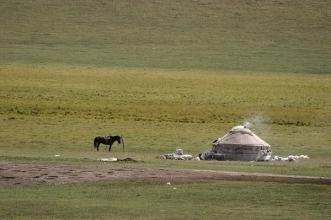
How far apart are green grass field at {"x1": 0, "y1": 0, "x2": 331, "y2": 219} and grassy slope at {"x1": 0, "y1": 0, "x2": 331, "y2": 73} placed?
4.0 inches

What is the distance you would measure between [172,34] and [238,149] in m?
42.3

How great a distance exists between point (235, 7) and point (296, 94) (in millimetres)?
25393

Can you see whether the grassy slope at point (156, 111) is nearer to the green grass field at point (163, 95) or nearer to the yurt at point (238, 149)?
the green grass field at point (163, 95)

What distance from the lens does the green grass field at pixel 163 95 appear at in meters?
18.7

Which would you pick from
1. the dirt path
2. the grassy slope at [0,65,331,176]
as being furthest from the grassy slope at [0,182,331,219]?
the grassy slope at [0,65,331,176]

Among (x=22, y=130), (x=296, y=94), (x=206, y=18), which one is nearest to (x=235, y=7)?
(x=206, y=18)

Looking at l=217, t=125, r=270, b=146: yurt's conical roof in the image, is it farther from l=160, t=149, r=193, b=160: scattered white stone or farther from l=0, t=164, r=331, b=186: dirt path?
l=0, t=164, r=331, b=186: dirt path

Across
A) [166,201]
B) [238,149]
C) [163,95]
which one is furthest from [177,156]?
[163,95]

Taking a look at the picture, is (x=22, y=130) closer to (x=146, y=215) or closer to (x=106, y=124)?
(x=106, y=124)

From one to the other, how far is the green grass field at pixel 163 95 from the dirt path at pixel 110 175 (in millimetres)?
648

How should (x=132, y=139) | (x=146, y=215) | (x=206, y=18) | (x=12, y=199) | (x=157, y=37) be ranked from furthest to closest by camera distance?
(x=206, y=18), (x=157, y=37), (x=132, y=139), (x=12, y=199), (x=146, y=215)

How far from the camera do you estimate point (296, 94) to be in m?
51.1

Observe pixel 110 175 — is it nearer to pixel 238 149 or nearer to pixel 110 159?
pixel 110 159

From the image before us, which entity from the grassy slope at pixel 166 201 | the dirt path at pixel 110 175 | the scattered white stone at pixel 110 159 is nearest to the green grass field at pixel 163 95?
the grassy slope at pixel 166 201
